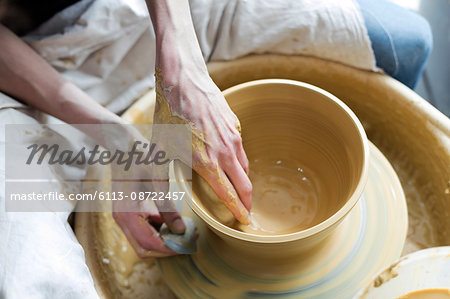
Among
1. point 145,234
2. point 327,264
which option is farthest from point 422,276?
point 145,234

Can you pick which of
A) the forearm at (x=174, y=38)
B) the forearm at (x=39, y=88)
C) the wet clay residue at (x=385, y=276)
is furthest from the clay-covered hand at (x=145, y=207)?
the wet clay residue at (x=385, y=276)

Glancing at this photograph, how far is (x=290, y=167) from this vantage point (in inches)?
47.2

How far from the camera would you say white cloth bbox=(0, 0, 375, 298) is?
116 centimetres

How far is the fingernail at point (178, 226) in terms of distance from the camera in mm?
1041

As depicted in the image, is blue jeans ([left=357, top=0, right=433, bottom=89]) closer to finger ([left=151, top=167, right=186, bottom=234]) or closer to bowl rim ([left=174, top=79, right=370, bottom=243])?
bowl rim ([left=174, top=79, right=370, bottom=243])

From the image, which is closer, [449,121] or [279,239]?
[279,239]

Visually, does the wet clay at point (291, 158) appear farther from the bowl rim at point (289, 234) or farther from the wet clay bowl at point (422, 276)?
the wet clay bowl at point (422, 276)

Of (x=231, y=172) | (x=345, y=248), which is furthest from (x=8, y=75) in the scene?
(x=345, y=248)

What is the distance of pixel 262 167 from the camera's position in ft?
3.95

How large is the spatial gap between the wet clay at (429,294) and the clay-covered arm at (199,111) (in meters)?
0.35

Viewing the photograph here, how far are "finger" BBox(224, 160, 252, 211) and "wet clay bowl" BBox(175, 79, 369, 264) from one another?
0.22 ft

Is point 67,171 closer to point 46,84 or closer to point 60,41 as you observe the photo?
point 46,84

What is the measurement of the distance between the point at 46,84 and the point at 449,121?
0.99 m

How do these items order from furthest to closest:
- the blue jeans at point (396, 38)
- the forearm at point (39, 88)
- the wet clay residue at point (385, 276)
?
the blue jeans at point (396, 38) → the forearm at point (39, 88) → the wet clay residue at point (385, 276)
